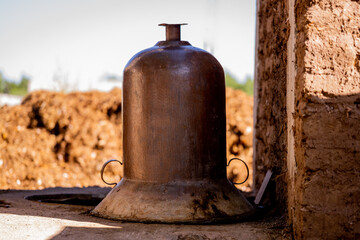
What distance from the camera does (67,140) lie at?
8945 millimetres

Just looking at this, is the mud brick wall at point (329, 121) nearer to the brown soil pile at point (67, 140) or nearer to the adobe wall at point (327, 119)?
the adobe wall at point (327, 119)

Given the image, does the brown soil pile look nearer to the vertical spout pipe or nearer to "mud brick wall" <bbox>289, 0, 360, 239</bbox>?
the vertical spout pipe

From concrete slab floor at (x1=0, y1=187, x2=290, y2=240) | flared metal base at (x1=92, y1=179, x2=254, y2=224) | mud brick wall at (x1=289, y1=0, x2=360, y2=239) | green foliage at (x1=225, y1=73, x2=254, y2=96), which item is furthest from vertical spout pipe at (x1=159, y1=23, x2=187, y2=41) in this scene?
green foliage at (x1=225, y1=73, x2=254, y2=96)

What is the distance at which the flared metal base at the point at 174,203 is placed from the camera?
3.39 m

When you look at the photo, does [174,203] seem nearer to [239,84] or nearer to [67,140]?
[67,140]

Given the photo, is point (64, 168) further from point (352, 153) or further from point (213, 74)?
point (352, 153)

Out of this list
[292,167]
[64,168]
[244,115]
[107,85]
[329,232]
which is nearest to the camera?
[329,232]

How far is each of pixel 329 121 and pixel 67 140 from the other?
6936 mm

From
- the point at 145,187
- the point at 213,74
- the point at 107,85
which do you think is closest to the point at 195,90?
the point at 213,74

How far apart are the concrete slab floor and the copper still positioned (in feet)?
0.58

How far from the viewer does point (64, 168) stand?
28.6 ft

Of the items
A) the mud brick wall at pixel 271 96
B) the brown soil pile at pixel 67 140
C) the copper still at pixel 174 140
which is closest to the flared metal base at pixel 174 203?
the copper still at pixel 174 140

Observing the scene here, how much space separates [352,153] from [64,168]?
6.82m

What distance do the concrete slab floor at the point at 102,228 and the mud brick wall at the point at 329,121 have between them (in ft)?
1.35
